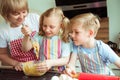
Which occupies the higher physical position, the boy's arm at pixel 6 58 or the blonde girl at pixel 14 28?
the blonde girl at pixel 14 28

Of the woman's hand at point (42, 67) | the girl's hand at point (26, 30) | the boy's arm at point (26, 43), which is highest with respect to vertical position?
the girl's hand at point (26, 30)

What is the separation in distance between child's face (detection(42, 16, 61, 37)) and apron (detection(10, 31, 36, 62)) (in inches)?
4.7

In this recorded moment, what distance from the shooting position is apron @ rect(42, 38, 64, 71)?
4.00 feet

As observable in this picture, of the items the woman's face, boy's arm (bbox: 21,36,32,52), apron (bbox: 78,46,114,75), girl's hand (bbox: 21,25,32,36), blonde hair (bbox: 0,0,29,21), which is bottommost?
apron (bbox: 78,46,114,75)

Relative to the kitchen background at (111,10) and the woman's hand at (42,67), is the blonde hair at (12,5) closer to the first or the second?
the woman's hand at (42,67)

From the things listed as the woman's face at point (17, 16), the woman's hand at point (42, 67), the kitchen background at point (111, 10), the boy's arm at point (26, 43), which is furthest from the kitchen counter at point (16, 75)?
the kitchen background at point (111, 10)

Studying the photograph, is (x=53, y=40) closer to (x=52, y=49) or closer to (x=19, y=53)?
(x=52, y=49)

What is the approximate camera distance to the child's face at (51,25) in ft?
3.92

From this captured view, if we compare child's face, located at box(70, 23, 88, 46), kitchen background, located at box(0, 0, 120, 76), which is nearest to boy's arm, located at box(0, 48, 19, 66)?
child's face, located at box(70, 23, 88, 46)

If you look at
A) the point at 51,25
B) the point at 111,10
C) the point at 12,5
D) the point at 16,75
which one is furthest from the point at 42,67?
the point at 111,10

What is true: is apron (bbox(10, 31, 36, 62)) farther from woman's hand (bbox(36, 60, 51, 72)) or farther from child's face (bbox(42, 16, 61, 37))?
woman's hand (bbox(36, 60, 51, 72))

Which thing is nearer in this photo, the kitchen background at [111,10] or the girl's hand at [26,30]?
the girl's hand at [26,30]

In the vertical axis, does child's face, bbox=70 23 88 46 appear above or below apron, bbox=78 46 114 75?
above

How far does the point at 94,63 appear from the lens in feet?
4.04
